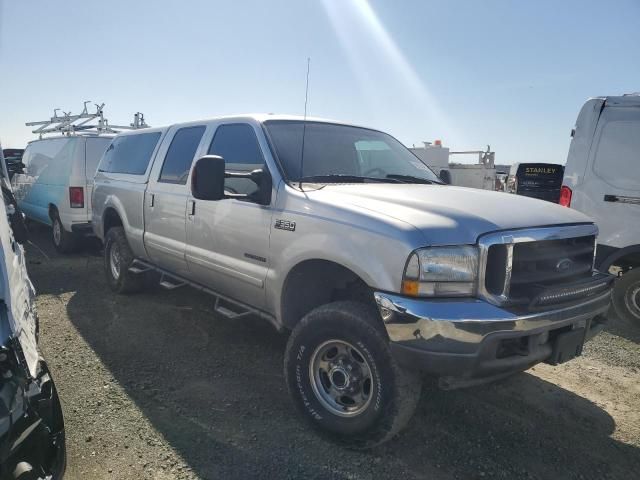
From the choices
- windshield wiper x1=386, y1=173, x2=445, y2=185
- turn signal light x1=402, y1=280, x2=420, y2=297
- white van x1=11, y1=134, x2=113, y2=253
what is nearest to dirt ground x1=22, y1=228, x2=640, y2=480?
turn signal light x1=402, y1=280, x2=420, y2=297

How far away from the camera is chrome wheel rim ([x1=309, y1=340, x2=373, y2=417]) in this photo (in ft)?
9.00

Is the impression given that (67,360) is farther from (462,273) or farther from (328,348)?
(462,273)

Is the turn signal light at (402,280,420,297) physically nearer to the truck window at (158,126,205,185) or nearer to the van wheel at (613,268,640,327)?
the truck window at (158,126,205,185)

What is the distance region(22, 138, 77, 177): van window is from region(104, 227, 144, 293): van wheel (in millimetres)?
2774

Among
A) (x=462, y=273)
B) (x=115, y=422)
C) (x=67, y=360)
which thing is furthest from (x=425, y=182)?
(x=67, y=360)

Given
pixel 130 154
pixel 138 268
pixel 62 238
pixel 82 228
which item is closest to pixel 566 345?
pixel 138 268

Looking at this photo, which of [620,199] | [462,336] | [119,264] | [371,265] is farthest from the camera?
[119,264]

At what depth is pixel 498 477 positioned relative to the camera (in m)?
2.60

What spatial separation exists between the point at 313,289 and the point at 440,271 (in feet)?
3.49

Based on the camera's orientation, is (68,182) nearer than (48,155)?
Yes

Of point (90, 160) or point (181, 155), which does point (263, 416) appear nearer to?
point (181, 155)

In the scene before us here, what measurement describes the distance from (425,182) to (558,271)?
1341 millimetres

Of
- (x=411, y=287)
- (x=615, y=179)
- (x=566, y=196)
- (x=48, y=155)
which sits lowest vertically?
(x=411, y=287)

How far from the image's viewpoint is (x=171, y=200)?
4.38 metres
